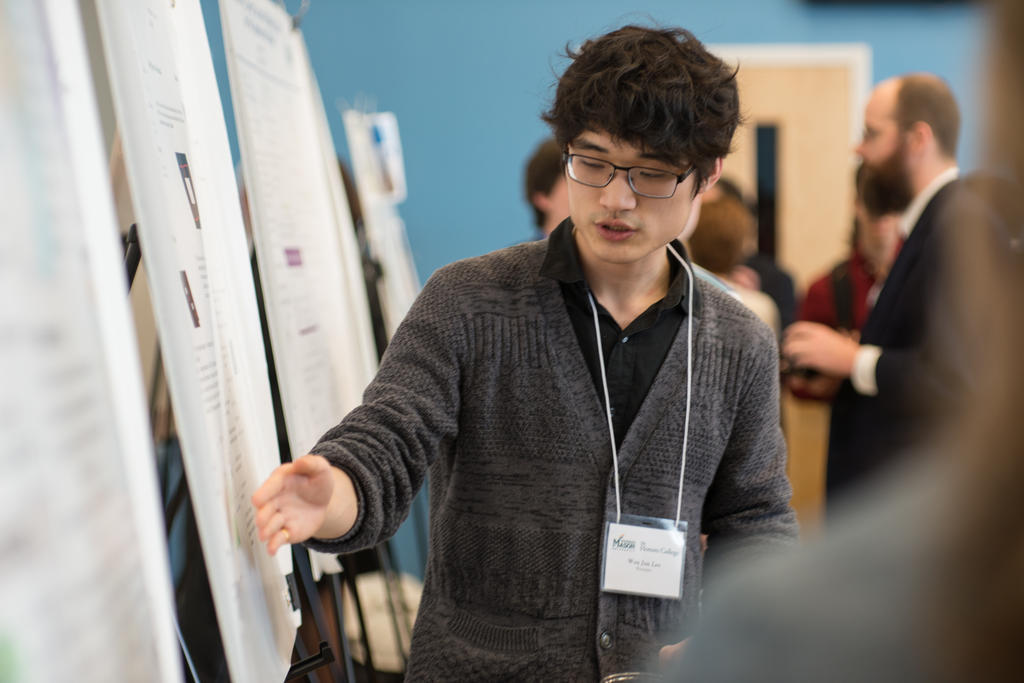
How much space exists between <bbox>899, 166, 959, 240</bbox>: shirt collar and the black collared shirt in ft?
4.01

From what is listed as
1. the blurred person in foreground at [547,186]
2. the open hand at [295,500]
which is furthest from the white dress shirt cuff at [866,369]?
the open hand at [295,500]

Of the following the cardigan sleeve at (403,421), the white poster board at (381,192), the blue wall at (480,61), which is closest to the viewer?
the cardigan sleeve at (403,421)

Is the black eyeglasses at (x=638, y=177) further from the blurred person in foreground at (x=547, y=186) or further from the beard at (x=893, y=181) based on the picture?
the beard at (x=893, y=181)

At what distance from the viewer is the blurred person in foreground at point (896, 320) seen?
6.97 ft

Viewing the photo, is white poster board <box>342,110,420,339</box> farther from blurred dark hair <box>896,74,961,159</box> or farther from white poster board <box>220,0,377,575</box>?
blurred dark hair <box>896,74,961,159</box>

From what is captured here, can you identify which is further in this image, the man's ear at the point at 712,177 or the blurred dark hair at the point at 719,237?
the blurred dark hair at the point at 719,237

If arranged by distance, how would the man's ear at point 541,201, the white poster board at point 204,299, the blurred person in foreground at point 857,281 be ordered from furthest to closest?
the blurred person in foreground at point 857,281
the man's ear at point 541,201
the white poster board at point 204,299

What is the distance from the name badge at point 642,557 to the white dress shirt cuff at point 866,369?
1.12 m

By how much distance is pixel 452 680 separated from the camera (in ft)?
4.02

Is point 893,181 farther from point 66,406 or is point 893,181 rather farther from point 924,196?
point 66,406

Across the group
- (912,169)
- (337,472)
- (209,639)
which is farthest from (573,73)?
(912,169)

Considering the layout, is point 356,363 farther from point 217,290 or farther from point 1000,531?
point 1000,531

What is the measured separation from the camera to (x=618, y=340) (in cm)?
130

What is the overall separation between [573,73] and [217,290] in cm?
57
